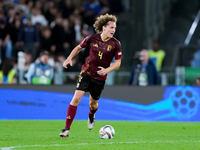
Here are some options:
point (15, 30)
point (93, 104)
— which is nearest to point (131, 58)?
point (15, 30)

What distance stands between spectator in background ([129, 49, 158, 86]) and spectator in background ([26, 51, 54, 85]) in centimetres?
233

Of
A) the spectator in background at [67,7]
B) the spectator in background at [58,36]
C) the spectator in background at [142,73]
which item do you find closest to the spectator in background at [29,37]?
the spectator in background at [58,36]

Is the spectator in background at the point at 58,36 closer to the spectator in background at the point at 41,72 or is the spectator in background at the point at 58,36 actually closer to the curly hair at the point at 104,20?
the spectator in background at the point at 41,72

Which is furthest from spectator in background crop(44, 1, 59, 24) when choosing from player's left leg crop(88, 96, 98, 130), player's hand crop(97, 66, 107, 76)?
player's hand crop(97, 66, 107, 76)

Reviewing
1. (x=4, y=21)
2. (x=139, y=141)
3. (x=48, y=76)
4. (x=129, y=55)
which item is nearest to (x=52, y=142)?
(x=139, y=141)

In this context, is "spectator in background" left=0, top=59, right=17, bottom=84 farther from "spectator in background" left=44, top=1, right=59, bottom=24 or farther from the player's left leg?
the player's left leg

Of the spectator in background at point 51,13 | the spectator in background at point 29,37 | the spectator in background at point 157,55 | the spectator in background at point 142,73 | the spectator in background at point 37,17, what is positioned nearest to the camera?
the spectator in background at point 142,73

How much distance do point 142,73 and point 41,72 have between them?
9.43 ft

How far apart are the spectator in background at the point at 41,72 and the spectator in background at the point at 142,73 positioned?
7.65 feet

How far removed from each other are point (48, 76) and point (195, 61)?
14.1 feet

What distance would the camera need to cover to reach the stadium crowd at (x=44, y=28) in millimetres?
13640

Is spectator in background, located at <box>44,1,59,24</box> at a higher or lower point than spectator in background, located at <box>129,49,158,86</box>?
higher

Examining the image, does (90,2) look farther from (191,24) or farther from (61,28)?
(191,24)

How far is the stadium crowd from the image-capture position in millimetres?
13640
